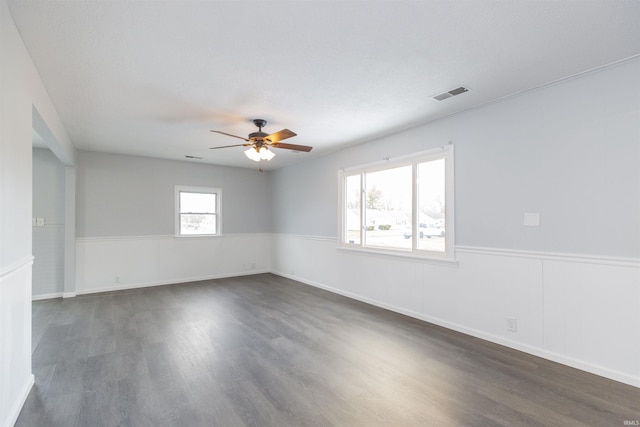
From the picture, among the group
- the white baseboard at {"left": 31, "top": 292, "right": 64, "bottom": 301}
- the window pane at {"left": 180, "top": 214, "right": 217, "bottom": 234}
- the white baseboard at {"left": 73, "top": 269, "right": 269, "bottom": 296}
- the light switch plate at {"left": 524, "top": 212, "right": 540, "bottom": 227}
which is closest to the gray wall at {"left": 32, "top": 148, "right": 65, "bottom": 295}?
the white baseboard at {"left": 31, "top": 292, "right": 64, "bottom": 301}

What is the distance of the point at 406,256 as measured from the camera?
443cm

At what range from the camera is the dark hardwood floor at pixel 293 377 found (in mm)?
2174

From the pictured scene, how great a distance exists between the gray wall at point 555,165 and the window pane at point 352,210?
146cm

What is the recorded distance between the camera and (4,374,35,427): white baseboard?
80.9 inches

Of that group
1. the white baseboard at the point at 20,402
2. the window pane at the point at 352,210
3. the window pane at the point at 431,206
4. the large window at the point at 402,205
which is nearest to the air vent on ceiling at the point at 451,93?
the large window at the point at 402,205

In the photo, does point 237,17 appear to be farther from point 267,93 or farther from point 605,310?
point 605,310

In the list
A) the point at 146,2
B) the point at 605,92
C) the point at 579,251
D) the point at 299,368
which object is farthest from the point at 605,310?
the point at 146,2

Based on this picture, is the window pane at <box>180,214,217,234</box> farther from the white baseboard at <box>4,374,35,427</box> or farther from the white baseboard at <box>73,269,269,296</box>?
the white baseboard at <box>4,374,35,427</box>

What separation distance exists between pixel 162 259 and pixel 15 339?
14.7 feet

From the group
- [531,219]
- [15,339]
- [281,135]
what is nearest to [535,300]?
[531,219]

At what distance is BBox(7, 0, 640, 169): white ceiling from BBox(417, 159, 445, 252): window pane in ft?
2.41

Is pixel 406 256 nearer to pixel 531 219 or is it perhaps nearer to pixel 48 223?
pixel 531 219

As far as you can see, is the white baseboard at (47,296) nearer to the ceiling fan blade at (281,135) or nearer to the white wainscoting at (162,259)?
the white wainscoting at (162,259)

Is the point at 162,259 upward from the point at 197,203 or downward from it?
downward
